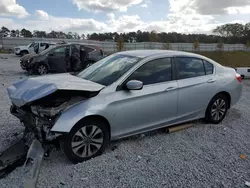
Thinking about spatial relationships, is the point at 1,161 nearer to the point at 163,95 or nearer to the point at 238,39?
the point at 163,95

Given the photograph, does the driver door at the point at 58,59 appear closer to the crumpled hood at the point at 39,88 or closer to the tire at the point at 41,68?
the tire at the point at 41,68

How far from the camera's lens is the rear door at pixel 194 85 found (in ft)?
14.4

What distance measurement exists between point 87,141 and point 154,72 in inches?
63.5

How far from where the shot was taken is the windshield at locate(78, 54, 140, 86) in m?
3.88

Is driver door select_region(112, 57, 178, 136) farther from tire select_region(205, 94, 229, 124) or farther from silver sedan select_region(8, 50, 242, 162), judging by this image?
tire select_region(205, 94, 229, 124)

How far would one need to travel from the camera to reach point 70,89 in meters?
3.30

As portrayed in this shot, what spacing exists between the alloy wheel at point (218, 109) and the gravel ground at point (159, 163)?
38cm

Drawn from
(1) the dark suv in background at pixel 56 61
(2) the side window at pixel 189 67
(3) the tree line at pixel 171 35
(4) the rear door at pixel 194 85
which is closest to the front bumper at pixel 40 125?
(4) the rear door at pixel 194 85

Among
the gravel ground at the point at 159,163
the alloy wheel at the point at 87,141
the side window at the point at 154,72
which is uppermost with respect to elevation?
the side window at the point at 154,72

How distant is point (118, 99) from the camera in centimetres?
361

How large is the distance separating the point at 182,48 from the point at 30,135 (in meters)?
48.4

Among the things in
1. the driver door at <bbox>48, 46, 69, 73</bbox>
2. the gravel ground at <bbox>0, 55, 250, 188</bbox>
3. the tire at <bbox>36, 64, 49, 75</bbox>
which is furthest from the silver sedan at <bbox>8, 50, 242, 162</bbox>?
the tire at <bbox>36, 64, 49, 75</bbox>

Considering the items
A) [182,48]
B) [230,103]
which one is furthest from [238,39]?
[230,103]

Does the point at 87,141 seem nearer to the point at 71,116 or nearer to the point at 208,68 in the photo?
the point at 71,116
